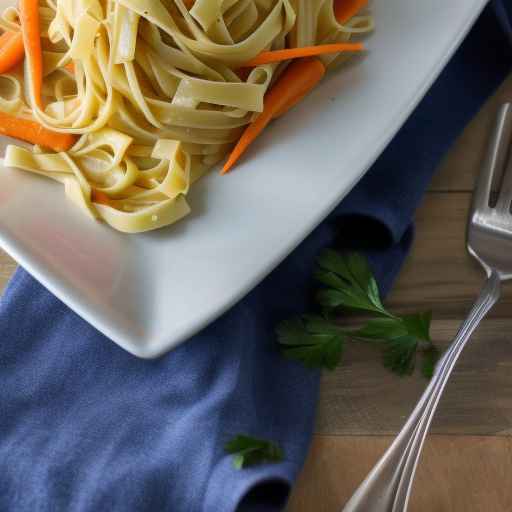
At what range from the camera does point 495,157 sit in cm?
222

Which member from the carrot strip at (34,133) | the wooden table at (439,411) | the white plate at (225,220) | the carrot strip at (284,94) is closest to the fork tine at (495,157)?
the wooden table at (439,411)

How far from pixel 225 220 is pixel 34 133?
57 cm

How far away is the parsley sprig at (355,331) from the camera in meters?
1.87

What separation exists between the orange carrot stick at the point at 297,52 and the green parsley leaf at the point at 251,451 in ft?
3.13

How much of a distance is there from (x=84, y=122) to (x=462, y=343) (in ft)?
3.60

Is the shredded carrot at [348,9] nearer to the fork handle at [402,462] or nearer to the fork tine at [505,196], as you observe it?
the fork tine at [505,196]

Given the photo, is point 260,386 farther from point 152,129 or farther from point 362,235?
point 152,129

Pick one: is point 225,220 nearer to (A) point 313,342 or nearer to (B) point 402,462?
(A) point 313,342

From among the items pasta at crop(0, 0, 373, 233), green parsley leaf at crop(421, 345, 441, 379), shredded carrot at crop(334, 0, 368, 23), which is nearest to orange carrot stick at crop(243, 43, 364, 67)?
pasta at crop(0, 0, 373, 233)

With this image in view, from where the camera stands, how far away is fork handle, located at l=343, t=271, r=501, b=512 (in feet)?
5.45

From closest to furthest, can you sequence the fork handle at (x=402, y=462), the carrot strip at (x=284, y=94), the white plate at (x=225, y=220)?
the fork handle at (x=402, y=462), the white plate at (x=225, y=220), the carrot strip at (x=284, y=94)

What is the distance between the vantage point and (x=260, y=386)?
6.19 feet

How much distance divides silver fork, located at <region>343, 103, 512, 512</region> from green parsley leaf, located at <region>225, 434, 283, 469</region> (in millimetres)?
191

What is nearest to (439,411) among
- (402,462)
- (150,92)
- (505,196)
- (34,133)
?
(402,462)
